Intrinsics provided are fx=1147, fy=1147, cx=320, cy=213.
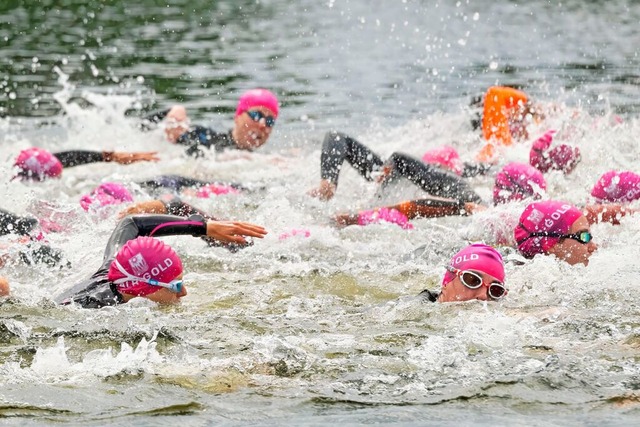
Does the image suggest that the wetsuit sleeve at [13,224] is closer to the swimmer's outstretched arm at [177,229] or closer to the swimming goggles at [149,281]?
the swimmer's outstretched arm at [177,229]

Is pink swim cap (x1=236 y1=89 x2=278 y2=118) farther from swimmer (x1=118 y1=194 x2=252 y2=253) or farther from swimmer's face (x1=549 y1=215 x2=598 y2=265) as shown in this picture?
swimmer's face (x1=549 y1=215 x2=598 y2=265)

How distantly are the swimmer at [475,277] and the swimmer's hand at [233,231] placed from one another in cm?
143

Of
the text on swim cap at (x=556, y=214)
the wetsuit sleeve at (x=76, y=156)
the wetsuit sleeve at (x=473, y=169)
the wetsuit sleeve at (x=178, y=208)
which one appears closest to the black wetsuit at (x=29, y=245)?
the wetsuit sleeve at (x=178, y=208)

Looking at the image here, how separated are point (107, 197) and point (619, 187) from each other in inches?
196

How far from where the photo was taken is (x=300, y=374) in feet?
23.1

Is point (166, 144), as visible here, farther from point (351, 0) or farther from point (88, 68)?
point (351, 0)

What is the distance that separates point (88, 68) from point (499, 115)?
9.63 m

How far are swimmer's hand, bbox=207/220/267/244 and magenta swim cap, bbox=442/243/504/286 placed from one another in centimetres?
145

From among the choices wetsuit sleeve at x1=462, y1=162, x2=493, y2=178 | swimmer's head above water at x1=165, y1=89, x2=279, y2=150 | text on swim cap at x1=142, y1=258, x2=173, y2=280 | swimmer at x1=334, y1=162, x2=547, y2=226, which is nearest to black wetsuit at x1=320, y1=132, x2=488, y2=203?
swimmer at x1=334, y1=162, x2=547, y2=226

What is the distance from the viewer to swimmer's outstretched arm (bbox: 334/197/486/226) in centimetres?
1075

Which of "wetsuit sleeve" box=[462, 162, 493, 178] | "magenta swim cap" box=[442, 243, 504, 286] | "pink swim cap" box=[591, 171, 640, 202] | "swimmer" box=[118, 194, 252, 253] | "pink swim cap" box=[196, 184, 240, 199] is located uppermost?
"magenta swim cap" box=[442, 243, 504, 286]

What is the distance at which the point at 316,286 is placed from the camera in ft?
30.7

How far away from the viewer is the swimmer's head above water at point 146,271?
26.7 ft

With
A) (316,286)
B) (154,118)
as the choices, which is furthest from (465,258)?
(154,118)
